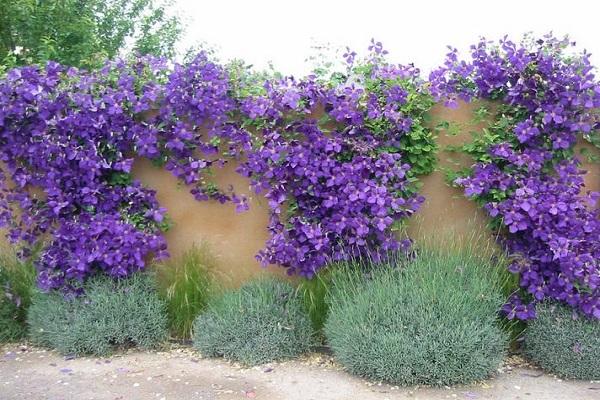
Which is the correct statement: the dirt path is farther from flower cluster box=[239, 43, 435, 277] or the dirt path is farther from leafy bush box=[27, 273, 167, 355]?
flower cluster box=[239, 43, 435, 277]

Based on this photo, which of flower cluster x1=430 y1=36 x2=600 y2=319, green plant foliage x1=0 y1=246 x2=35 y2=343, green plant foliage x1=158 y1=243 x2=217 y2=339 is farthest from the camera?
green plant foliage x1=0 y1=246 x2=35 y2=343

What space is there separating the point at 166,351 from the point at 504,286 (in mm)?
2343

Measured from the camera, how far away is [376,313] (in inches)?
145

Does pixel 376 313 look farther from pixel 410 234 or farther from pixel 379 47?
pixel 379 47

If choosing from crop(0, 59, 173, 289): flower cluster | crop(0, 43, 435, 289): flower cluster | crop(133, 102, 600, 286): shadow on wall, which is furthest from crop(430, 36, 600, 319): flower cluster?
crop(0, 59, 173, 289): flower cluster

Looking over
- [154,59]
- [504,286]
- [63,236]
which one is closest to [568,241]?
[504,286]

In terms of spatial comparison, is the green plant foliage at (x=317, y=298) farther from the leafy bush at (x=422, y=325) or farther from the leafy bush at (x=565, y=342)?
the leafy bush at (x=565, y=342)

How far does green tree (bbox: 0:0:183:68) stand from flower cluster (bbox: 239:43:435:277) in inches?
112

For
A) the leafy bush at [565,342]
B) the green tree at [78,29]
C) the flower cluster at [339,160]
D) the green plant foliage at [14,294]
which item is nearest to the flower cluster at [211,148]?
the flower cluster at [339,160]

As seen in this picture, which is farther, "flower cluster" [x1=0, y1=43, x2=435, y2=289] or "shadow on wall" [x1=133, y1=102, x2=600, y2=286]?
"shadow on wall" [x1=133, y1=102, x2=600, y2=286]

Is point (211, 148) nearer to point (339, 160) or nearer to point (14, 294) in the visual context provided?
point (339, 160)

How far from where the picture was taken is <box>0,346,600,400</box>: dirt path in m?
3.51

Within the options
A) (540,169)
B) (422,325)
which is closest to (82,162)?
(422,325)

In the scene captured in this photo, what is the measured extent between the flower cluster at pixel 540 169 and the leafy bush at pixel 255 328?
138 cm
